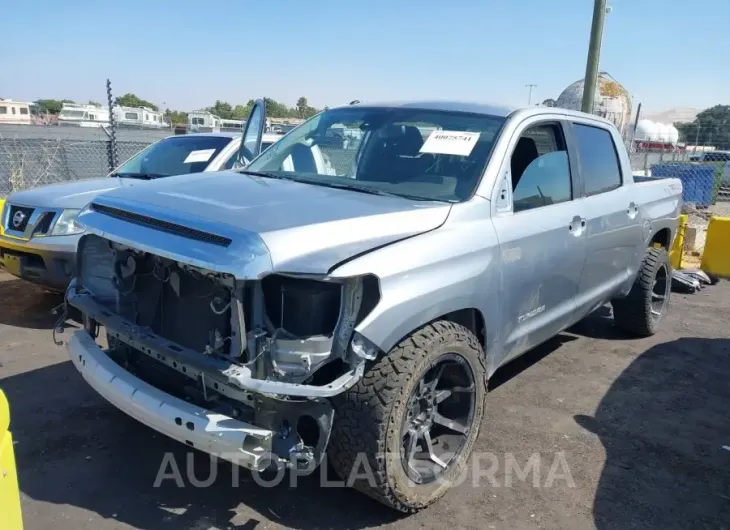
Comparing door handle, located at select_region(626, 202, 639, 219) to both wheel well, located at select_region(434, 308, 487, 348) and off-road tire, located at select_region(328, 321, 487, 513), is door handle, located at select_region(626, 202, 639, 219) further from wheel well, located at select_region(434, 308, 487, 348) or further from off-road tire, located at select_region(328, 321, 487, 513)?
off-road tire, located at select_region(328, 321, 487, 513)

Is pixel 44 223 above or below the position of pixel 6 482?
above

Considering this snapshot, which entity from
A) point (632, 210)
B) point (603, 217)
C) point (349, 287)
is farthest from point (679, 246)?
point (349, 287)

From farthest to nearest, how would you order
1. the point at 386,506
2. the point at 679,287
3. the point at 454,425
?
the point at 679,287 < the point at 454,425 < the point at 386,506

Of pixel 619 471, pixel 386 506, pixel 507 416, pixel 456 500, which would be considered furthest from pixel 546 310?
pixel 386 506

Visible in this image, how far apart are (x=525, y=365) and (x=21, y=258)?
4.49m

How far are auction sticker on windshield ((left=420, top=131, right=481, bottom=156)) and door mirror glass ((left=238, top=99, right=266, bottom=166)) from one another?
4.76 feet

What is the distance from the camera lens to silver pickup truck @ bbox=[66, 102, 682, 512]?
2.51m

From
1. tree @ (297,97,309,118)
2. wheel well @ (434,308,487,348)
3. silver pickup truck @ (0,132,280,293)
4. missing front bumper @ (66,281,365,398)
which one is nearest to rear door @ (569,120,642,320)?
wheel well @ (434,308,487,348)

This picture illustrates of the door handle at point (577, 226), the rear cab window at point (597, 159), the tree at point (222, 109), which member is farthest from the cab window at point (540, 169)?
the tree at point (222, 109)

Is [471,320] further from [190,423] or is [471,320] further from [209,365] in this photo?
[190,423]

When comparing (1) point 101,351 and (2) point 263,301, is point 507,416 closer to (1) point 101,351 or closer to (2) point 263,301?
(2) point 263,301

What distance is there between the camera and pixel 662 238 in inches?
232

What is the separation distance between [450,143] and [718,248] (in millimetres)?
6748

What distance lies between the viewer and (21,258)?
18.0ft
